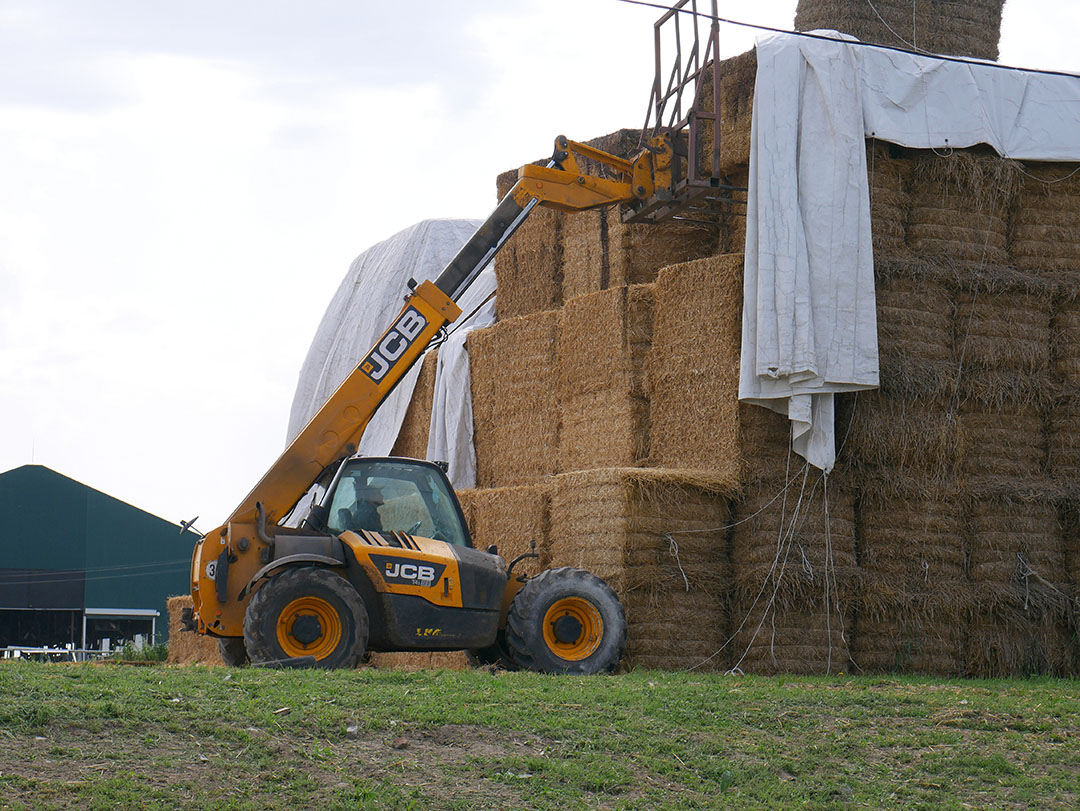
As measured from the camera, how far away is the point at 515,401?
574 inches

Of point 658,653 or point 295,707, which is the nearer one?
point 295,707

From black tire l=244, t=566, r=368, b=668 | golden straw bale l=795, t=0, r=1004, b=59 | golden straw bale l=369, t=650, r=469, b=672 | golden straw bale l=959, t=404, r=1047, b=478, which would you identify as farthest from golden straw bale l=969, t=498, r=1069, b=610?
black tire l=244, t=566, r=368, b=668

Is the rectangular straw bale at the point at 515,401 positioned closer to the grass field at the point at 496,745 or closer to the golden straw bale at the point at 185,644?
the golden straw bale at the point at 185,644

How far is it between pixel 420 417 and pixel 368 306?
371cm

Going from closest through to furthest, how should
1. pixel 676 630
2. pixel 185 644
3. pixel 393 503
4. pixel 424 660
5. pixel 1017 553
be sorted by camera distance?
pixel 393 503, pixel 676 630, pixel 1017 553, pixel 424 660, pixel 185 644

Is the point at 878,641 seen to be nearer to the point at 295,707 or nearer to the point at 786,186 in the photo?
the point at 786,186

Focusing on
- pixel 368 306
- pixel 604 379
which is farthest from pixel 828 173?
pixel 368 306

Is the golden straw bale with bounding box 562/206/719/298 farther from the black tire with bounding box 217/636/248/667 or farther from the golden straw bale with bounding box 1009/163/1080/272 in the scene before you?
the black tire with bounding box 217/636/248/667

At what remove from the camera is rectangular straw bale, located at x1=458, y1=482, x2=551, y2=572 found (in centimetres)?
1278

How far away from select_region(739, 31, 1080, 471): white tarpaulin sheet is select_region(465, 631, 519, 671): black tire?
310 cm

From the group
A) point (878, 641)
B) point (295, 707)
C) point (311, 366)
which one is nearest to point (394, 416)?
point (311, 366)

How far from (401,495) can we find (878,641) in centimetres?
457

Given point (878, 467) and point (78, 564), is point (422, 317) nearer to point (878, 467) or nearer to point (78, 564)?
point (878, 467)

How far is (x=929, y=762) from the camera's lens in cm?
731
